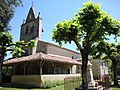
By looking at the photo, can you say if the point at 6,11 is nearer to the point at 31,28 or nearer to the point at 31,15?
the point at 31,28

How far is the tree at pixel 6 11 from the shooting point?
1630cm

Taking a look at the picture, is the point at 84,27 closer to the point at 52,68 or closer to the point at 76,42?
the point at 76,42

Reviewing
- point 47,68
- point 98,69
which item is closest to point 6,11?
point 47,68

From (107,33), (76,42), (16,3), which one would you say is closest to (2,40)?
(16,3)

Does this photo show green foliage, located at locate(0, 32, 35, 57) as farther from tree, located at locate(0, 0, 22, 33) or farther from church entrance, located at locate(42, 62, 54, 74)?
church entrance, located at locate(42, 62, 54, 74)

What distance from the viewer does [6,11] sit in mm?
17031

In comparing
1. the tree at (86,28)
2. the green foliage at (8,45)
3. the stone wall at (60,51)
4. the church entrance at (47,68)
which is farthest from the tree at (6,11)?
the stone wall at (60,51)

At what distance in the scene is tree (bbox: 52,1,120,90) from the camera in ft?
49.8

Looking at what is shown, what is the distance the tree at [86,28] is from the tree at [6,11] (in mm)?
4927

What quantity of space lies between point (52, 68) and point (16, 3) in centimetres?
1539

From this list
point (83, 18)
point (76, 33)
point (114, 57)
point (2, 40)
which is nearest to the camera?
point (83, 18)

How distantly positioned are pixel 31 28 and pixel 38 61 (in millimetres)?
15533


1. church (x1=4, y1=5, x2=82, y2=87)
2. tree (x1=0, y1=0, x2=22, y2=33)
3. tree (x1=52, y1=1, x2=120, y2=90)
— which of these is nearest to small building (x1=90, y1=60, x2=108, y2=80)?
church (x1=4, y1=5, x2=82, y2=87)

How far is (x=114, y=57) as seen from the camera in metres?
28.1
